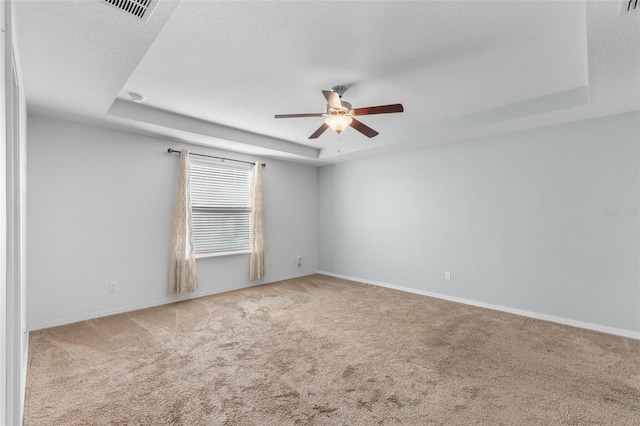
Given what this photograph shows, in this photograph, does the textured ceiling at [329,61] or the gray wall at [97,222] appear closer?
the textured ceiling at [329,61]

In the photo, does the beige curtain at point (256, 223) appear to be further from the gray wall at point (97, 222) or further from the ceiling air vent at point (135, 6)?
the ceiling air vent at point (135, 6)

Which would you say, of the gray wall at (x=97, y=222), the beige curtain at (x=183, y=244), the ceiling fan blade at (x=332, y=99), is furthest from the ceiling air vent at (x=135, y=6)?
the beige curtain at (x=183, y=244)

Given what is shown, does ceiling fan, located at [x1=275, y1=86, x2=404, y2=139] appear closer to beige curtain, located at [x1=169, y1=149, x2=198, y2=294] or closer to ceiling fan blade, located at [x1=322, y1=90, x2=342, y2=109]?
ceiling fan blade, located at [x1=322, y1=90, x2=342, y2=109]

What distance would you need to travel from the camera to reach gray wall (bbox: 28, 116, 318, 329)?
3420 mm

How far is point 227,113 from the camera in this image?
3.82 metres

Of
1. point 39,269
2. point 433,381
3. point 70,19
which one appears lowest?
point 433,381

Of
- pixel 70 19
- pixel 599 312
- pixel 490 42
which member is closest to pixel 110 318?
pixel 70 19

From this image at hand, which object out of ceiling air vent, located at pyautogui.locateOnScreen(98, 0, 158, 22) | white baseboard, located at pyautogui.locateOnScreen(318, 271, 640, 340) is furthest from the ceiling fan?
white baseboard, located at pyautogui.locateOnScreen(318, 271, 640, 340)

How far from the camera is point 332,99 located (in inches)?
106

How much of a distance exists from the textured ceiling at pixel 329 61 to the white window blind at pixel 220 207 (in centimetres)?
96

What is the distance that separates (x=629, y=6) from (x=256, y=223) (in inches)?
192

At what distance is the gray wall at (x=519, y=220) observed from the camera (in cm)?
335

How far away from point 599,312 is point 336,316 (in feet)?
9.80

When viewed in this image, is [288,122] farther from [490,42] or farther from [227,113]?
[490,42]
